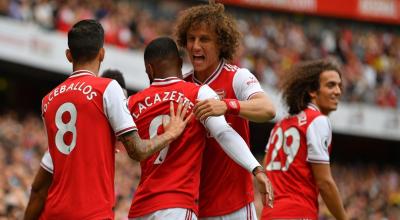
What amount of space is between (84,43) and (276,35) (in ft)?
66.6

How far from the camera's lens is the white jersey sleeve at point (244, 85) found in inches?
227

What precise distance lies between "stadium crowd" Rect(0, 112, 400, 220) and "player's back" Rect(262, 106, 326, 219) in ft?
11.6

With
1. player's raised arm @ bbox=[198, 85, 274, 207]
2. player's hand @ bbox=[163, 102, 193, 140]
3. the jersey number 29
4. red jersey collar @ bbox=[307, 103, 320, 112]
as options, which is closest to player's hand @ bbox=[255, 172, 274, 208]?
player's raised arm @ bbox=[198, 85, 274, 207]

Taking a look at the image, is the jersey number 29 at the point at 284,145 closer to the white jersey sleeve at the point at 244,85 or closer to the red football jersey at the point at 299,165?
the red football jersey at the point at 299,165

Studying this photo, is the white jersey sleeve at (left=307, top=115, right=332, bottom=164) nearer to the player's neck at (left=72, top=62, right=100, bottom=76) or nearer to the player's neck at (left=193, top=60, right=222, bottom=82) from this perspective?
the player's neck at (left=193, top=60, right=222, bottom=82)

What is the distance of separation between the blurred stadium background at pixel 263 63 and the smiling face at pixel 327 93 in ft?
11.8

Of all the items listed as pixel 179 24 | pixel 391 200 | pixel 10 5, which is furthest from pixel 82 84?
pixel 391 200

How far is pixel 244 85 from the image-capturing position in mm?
5836

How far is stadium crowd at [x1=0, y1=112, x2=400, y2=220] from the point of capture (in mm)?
10359

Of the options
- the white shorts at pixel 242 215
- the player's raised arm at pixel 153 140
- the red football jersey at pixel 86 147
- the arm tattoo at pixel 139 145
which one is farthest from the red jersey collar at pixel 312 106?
the red football jersey at pixel 86 147

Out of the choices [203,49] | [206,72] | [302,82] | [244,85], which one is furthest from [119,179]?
[244,85]

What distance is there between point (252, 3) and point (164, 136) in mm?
21866

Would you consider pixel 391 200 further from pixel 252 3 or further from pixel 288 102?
pixel 288 102

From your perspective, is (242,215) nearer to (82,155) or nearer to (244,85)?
(244,85)
